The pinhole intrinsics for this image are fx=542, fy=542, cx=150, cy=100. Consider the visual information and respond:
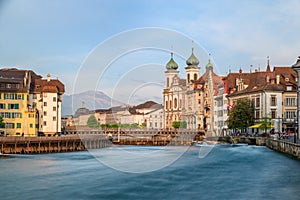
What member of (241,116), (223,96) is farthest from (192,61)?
(241,116)

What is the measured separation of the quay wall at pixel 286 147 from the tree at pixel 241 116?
1661 centimetres

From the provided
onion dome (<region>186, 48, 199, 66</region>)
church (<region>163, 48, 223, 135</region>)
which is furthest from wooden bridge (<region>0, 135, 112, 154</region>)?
onion dome (<region>186, 48, 199, 66</region>)

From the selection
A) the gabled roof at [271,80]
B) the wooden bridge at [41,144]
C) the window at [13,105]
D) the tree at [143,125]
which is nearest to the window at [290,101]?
the gabled roof at [271,80]

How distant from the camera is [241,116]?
287ft

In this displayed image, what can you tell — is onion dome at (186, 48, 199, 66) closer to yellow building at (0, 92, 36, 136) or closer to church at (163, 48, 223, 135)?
church at (163, 48, 223, 135)

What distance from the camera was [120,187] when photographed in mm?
33875

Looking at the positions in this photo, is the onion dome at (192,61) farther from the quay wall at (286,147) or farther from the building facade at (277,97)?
the quay wall at (286,147)

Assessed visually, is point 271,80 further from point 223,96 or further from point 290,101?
point 223,96

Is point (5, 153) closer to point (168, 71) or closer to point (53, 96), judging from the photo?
point (53, 96)

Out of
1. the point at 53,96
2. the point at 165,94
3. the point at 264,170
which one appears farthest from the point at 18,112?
the point at 165,94

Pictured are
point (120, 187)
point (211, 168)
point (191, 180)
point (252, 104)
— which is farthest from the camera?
point (252, 104)

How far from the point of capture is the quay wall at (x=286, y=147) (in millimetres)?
49438

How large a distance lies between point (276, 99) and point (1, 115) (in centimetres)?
4316

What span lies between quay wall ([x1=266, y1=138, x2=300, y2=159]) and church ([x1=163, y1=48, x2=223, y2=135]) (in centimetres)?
4626
